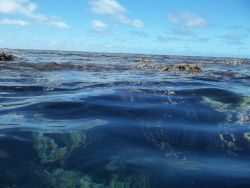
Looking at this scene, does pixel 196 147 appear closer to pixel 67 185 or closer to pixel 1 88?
pixel 67 185

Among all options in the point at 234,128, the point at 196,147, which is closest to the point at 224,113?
the point at 234,128

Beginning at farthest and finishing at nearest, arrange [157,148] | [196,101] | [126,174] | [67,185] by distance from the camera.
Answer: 1. [196,101]
2. [157,148]
3. [126,174]
4. [67,185]

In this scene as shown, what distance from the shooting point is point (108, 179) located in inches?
148

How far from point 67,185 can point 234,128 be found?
307 centimetres

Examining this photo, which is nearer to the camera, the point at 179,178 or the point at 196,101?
the point at 179,178

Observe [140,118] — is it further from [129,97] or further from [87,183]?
[87,183]

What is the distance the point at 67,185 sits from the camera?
3.61 meters

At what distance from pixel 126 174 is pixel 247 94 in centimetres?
637

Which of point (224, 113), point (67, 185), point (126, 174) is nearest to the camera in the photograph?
point (67, 185)

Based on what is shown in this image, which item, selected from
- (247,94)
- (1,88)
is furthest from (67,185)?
(247,94)

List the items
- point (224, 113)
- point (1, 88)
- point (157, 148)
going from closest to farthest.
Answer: point (157, 148) < point (224, 113) < point (1, 88)

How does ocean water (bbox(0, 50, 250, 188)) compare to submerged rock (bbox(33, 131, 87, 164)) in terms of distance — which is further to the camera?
submerged rock (bbox(33, 131, 87, 164))

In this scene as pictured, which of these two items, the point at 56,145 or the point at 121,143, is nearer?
the point at 56,145

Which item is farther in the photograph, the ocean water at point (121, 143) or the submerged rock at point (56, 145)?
the submerged rock at point (56, 145)
